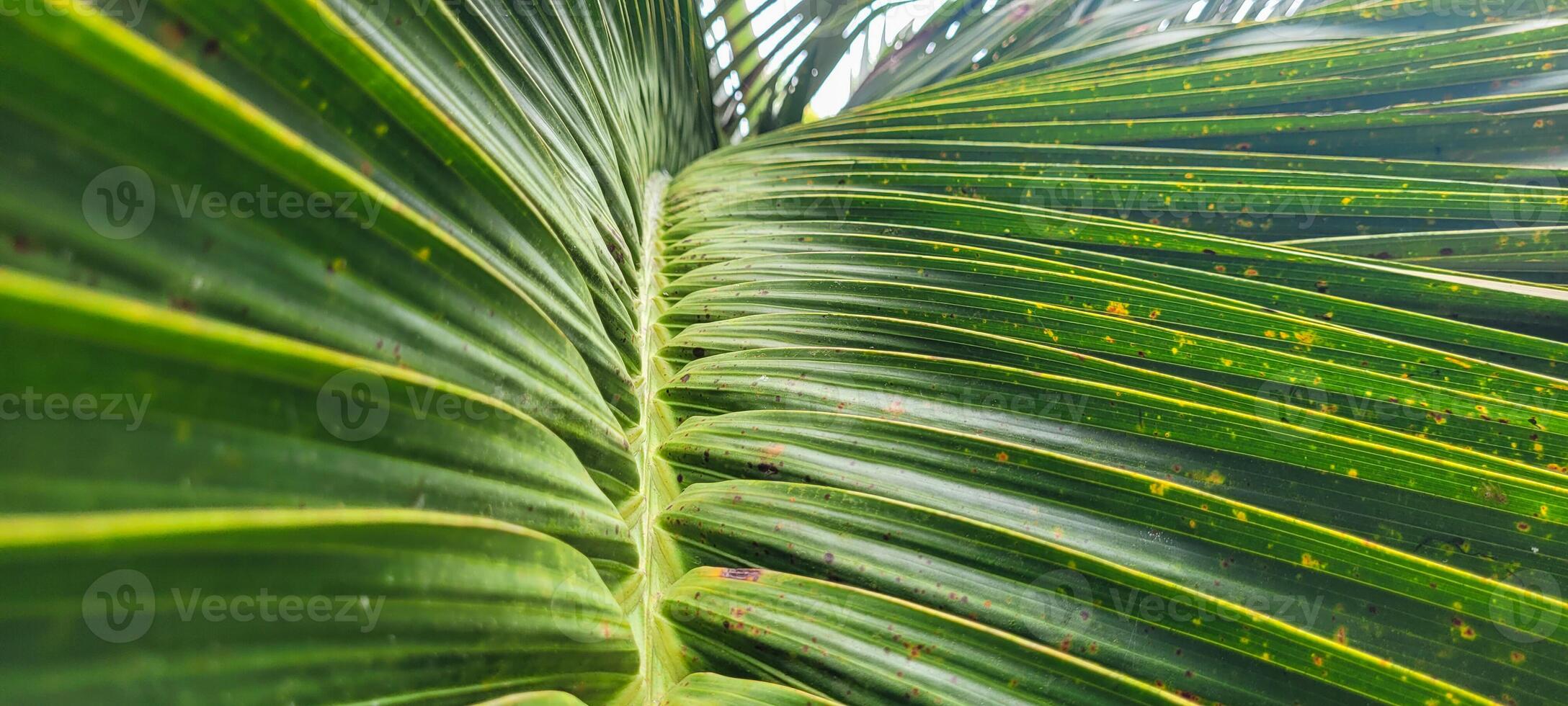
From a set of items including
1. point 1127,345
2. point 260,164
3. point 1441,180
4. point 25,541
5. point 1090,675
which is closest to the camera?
point 25,541

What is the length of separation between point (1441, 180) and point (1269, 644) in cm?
78

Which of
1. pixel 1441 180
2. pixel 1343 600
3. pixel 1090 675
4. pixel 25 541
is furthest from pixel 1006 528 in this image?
pixel 1441 180

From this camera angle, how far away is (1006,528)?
2.00ft

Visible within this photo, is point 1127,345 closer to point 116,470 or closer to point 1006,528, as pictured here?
point 1006,528
